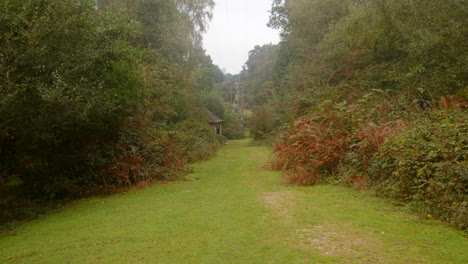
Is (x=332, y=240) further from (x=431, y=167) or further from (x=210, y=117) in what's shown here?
(x=210, y=117)

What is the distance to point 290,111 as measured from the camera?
21.7 metres

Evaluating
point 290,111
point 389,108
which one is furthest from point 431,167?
point 290,111

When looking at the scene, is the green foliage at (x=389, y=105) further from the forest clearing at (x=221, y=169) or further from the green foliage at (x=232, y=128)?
the green foliage at (x=232, y=128)

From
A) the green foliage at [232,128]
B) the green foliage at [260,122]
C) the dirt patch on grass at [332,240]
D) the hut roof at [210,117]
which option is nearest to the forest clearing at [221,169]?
the dirt patch on grass at [332,240]

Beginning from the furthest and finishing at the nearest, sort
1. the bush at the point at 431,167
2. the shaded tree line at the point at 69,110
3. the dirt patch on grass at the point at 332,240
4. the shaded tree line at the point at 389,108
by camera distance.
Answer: the shaded tree line at the point at 69,110
the shaded tree line at the point at 389,108
the bush at the point at 431,167
the dirt patch on grass at the point at 332,240

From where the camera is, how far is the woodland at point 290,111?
8.23m

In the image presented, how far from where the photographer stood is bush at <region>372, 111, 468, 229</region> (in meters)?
6.61

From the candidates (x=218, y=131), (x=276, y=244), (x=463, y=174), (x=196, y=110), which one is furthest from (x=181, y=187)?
(x=218, y=131)

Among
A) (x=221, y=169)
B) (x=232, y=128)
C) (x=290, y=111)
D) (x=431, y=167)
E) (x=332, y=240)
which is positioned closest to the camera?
(x=332, y=240)

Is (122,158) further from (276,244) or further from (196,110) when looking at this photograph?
(196,110)

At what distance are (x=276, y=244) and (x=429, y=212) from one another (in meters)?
3.30

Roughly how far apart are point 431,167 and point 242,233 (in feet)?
13.9

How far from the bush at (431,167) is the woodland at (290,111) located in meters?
0.03

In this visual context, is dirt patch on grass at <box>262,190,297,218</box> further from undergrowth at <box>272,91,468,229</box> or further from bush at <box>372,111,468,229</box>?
bush at <box>372,111,468,229</box>
